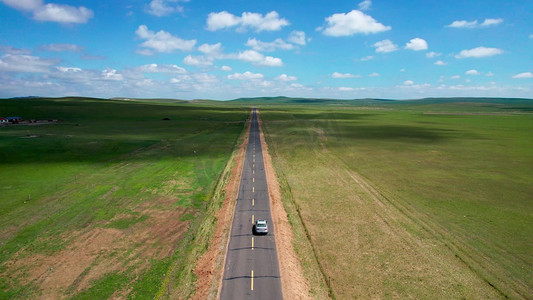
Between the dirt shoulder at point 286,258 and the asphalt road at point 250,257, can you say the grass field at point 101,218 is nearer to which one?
the asphalt road at point 250,257

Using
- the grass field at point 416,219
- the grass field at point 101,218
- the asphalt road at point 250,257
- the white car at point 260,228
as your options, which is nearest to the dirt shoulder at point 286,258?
the asphalt road at point 250,257

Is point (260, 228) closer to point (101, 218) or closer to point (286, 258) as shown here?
point (286, 258)

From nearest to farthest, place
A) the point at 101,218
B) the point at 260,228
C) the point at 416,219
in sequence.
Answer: the point at 260,228, the point at 416,219, the point at 101,218

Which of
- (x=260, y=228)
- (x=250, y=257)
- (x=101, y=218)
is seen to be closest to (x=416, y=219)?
(x=260, y=228)

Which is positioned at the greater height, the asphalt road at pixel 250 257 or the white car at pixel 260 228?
the white car at pixel 260 228

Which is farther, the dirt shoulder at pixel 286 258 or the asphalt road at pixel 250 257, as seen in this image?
the dirt shoulder at pixel 286 258

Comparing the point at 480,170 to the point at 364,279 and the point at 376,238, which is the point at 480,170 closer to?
the point at 376,238

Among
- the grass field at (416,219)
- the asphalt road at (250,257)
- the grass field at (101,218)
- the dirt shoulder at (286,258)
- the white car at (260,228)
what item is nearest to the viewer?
the asphalt road at (250,257)
